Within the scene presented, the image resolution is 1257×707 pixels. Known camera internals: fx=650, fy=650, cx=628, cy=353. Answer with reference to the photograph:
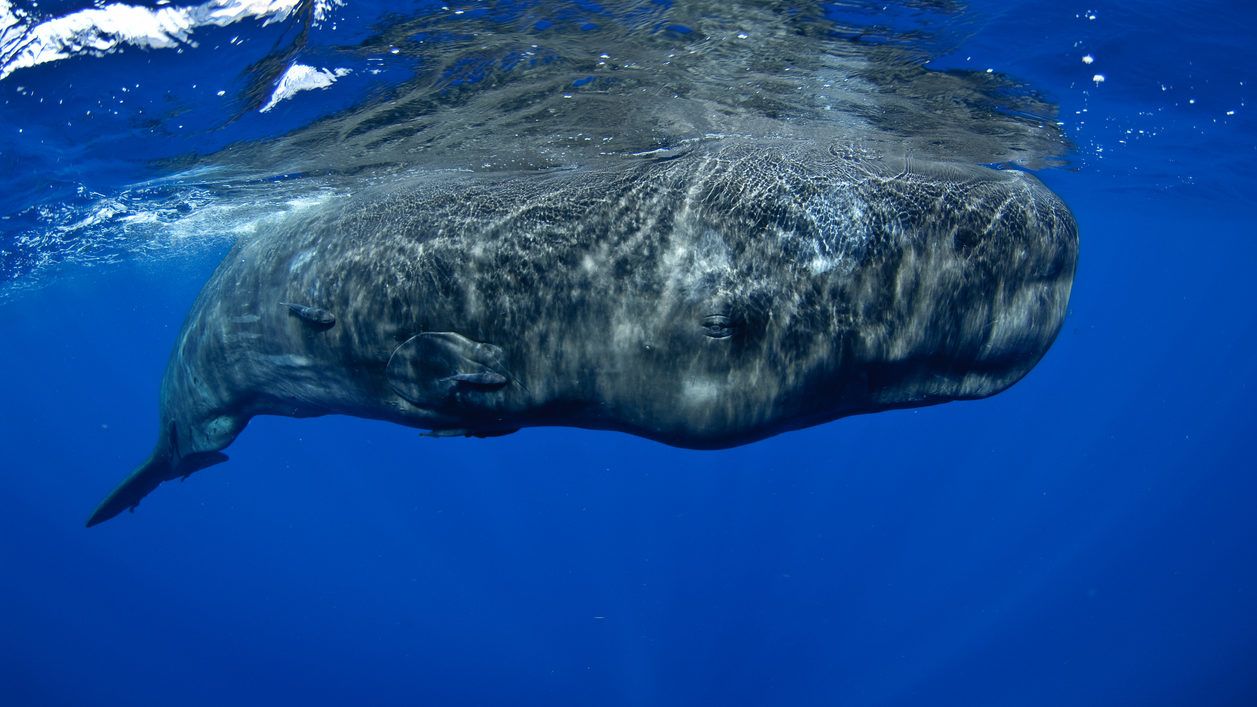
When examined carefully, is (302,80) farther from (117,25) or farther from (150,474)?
(150,474)

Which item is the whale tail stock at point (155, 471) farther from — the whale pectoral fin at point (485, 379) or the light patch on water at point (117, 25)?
the whale pectoral fin at point (485, 379)

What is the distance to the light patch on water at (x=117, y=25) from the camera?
6.57 metres

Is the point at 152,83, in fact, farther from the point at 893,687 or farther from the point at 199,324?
the point at 893,687

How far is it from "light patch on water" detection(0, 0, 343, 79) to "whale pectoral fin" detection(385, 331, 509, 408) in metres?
4.39

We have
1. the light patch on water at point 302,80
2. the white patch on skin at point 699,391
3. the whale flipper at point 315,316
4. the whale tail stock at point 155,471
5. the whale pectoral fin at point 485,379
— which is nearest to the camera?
the white patch on skin at point 699,391

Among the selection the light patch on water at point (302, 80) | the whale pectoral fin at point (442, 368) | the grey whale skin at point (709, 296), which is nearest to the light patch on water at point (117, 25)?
the light patch on water at point (302, 80)

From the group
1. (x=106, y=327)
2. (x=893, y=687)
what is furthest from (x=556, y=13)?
(x=106, y=327)

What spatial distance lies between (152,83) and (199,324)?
3772 mm

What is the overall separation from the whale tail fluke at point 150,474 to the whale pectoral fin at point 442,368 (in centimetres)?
459

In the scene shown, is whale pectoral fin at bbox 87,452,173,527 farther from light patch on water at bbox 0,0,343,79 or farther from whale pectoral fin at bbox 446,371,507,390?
whale pectoral fin at bbox 446,371,507,390

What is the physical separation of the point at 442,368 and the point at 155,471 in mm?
5970

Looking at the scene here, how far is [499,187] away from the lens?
497cm

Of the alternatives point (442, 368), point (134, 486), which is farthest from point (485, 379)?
point (134, 486)

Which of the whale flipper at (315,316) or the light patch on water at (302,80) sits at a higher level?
the light patch on water at (302,80)
